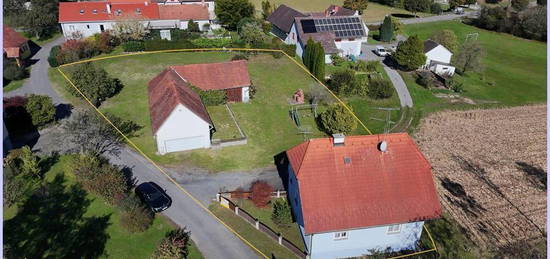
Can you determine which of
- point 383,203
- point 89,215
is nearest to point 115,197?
point 89,215

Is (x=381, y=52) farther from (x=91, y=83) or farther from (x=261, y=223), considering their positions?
(x=261, y=223)

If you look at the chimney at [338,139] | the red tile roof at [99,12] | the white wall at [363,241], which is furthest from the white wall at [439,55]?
the red tile roof at [99,12]

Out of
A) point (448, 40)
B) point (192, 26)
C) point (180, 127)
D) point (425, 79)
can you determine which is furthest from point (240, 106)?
point (448, 40)

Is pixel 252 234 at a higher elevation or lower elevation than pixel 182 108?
lower

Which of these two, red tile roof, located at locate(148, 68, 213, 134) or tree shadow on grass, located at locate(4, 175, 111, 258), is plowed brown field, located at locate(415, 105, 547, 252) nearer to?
red tile roof, located at locate(148, 68, 213, 134)

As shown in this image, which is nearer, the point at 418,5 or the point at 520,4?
the point at 520,4

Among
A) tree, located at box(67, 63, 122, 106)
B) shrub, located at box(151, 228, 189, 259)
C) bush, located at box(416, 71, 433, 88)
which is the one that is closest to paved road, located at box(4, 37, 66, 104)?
tree, located at box(67, 63, 122, 106)

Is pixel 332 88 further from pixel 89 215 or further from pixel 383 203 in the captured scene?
pixel 89 215
